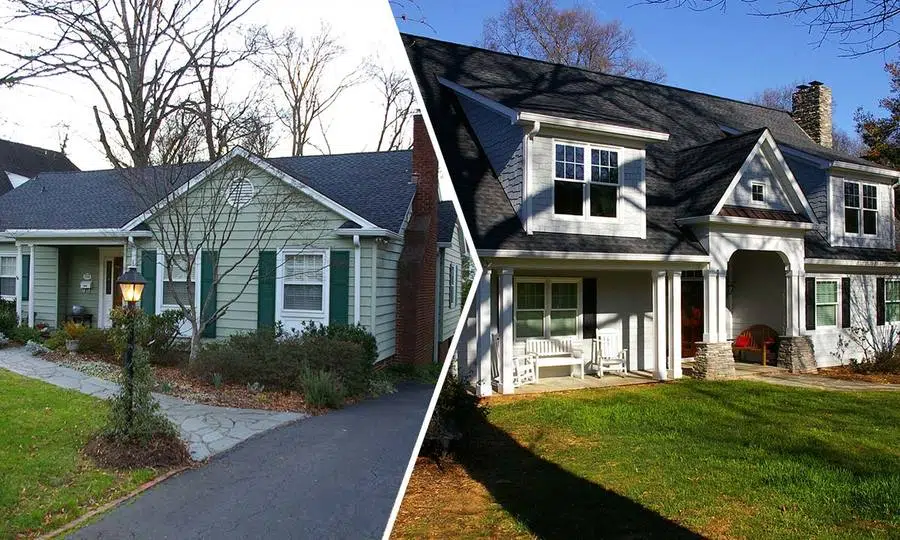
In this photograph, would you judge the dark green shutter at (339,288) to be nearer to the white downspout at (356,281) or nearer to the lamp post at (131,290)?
the white downspout at (356,281)

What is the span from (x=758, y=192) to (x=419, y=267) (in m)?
12.5

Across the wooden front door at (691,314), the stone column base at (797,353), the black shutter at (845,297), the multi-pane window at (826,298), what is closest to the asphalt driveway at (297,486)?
the black shutter at (845,297)

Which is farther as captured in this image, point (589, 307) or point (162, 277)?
point (589, 307)

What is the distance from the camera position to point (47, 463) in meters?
0.93

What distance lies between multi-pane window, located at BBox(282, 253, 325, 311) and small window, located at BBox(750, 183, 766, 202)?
1242 cm

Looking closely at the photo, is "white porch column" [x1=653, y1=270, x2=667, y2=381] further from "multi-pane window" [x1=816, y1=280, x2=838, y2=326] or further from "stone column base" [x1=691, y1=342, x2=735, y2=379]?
"multi-pane window" [x1=816, y1=280, x2=838, y2=326]

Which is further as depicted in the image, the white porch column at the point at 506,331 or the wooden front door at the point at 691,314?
the wooden front door at the point at 691,314

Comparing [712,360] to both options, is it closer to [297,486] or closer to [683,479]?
[683,479]

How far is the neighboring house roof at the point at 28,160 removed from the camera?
1149 mm

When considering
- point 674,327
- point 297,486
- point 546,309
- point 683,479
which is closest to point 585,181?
point 546,309

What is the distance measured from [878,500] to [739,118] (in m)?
2.41

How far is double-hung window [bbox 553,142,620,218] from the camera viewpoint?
380 inches

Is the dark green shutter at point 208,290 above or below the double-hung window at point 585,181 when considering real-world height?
below

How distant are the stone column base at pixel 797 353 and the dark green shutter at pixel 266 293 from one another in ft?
29.3
